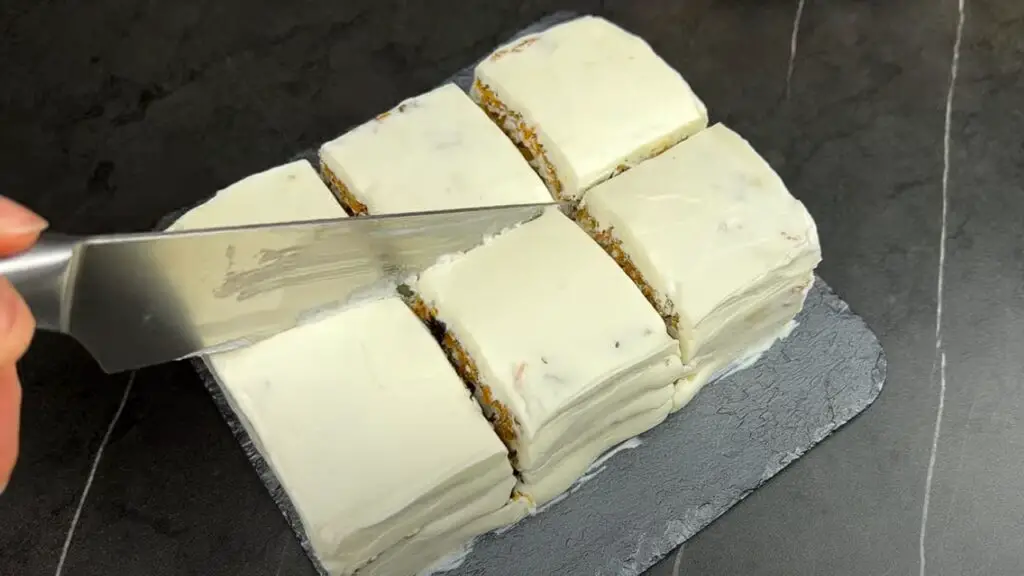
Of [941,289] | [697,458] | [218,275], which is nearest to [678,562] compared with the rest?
→ [697,458]

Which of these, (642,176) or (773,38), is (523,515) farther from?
(773,38)

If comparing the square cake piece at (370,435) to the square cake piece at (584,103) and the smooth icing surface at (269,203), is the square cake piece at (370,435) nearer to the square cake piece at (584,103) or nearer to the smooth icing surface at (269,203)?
the smooth icing surface at (269,203)

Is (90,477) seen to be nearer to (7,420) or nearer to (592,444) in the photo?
(7,420)

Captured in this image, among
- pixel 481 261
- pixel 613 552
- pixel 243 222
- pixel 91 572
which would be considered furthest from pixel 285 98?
pixel 613 552

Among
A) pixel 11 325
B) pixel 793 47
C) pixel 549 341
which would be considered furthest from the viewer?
pixel 793 47

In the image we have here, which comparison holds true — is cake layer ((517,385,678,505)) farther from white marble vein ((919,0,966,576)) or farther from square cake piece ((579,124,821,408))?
white marble vein ((919,0,966,576))

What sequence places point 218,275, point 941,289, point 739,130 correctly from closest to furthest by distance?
1. point 218,275
2. point 941,289
3. point 739,130

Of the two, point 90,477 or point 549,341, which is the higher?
point 549,341
